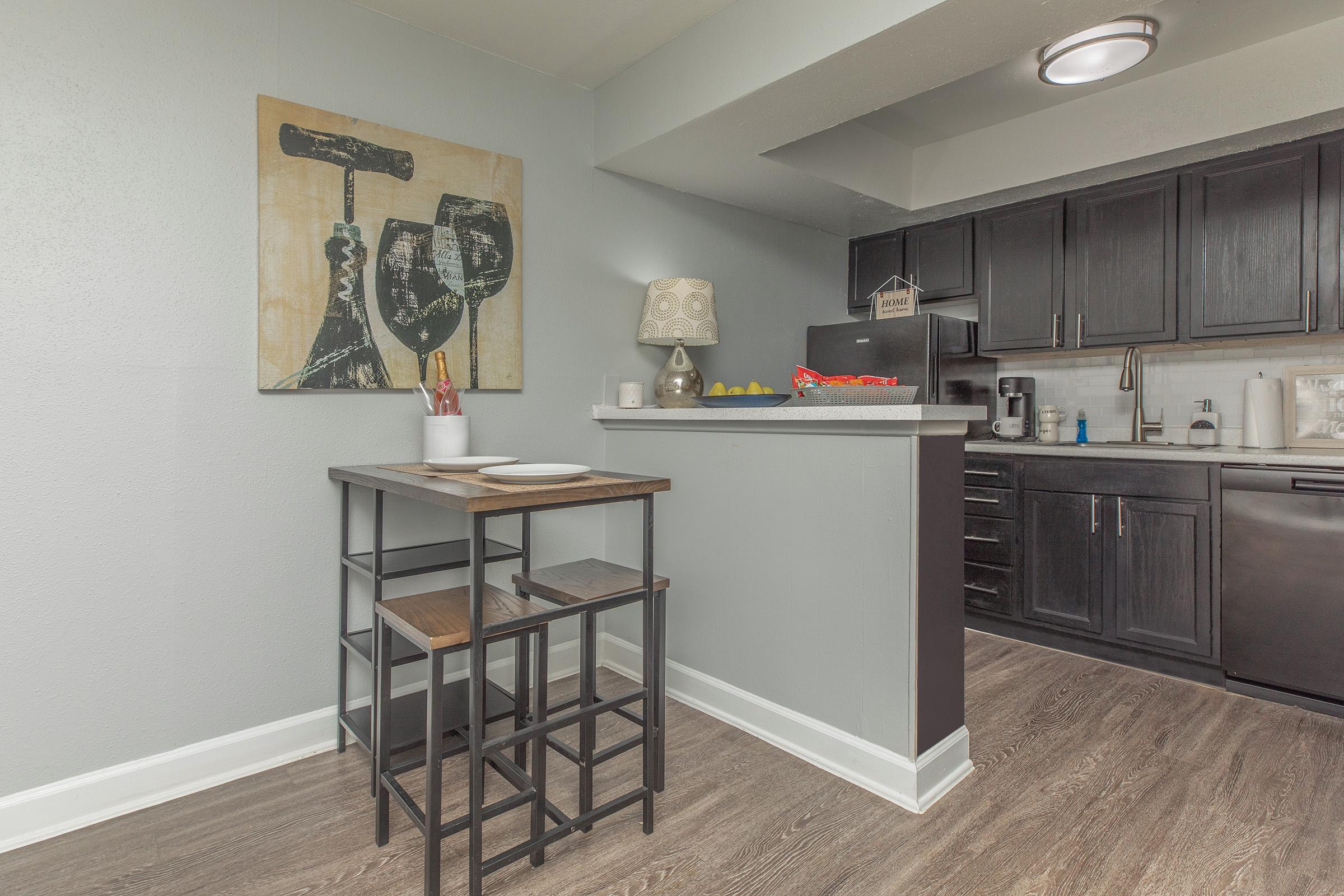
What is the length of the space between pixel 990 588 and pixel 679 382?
1.74m

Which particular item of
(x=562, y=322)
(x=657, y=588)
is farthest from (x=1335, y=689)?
(x=562, y=322)

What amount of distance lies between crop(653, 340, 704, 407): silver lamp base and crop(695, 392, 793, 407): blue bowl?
42 centimetres

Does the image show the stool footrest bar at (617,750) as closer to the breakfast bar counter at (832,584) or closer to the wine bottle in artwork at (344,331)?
the breakfast bar counter at (832,584)

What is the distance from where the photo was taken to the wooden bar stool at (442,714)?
4.54 feet

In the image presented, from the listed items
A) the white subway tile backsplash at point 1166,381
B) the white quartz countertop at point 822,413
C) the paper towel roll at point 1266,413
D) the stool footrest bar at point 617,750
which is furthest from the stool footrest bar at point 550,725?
the white subway tile backsplash at point 1166,381

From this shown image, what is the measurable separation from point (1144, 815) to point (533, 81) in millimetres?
2964

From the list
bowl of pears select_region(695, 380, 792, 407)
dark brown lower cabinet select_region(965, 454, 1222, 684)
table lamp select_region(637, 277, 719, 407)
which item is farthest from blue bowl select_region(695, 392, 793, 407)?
dark brown lower cabinet select_region(965, 454, 1222, 684)

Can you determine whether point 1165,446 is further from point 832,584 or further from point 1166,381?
point 832,584

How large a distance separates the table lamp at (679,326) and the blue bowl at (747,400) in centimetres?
39

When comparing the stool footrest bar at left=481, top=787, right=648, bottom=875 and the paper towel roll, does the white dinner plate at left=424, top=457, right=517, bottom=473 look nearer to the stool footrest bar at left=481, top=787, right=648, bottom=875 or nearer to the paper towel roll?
the stool footrest bar at left=481, top=787, right=648, bottom=875

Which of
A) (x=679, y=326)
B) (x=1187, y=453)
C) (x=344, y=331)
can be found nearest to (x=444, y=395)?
(x=344, y=331)

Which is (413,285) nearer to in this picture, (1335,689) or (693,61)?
(693,61)

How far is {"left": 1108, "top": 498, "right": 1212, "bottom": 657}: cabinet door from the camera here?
260cm

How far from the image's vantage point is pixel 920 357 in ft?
10.8
